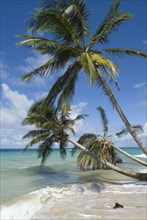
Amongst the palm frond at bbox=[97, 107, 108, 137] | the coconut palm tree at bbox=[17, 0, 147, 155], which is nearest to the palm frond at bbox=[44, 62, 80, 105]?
the coconut palm tree at bbox=[17, 0, 147, 155]

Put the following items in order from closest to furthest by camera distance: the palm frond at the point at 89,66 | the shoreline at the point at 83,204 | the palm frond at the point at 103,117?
the shoreline at the point at 83,204
the palm frond at the point at 89,66
the palm frond at the point at 103,117

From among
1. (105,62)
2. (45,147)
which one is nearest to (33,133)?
(45,147)

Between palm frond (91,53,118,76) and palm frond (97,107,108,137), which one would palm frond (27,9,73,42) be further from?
palm frond (97,107,108,137)

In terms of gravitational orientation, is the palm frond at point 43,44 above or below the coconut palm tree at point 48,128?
above

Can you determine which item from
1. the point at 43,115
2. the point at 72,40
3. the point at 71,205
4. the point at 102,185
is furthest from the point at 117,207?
the point at 43,115

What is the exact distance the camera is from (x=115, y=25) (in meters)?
13.4

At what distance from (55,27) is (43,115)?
602 centimetres

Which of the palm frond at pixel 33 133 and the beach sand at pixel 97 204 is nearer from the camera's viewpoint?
the beach sand at pixel 97 204

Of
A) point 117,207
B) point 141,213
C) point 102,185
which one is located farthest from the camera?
point 102,185

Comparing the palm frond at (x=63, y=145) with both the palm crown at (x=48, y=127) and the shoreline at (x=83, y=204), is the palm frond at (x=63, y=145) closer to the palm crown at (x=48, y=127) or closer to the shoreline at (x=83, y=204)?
the palm crown at (x=48, y=127)

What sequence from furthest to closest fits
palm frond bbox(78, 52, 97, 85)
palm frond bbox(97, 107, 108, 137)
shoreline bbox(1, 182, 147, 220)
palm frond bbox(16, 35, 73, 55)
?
palm frond bbox(97, 107, 108, 137) < palm frond bbox(16, 35, 73, 55) < palm frond bbox(78, 52, 97, 85) < shoreline bbox(1, 182, 147, 220)

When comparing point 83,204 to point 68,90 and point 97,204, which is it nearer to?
point 97,204

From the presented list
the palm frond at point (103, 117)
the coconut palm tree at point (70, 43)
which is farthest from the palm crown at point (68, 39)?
the palm frond at point (103, 117)

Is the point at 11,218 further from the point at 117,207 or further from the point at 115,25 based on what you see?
the point at 115,25
